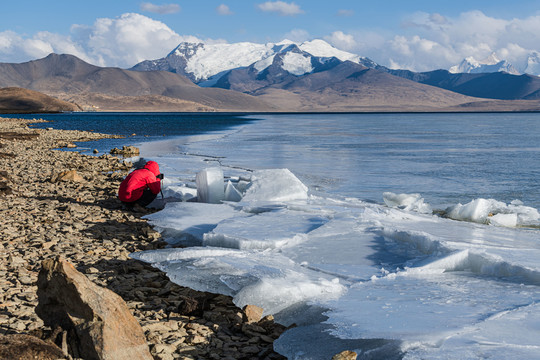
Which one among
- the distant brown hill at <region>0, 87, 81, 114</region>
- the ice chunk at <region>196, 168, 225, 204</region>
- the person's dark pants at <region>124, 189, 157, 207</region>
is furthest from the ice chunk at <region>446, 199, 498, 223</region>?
the distant brown hill at <region>0, 87, 81, 114</region>

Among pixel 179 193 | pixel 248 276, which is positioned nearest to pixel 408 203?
pixel 179 193

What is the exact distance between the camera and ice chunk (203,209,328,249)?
6016 mm

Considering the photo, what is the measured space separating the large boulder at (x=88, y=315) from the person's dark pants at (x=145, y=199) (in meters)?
5.54

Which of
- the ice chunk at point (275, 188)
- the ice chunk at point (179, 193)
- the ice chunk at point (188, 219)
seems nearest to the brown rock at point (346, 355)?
the ice chunk at point (188, 219)

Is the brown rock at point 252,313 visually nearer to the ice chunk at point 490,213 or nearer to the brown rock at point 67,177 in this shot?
the ice chunk at point 490,213

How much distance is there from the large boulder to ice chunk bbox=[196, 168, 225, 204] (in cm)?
576

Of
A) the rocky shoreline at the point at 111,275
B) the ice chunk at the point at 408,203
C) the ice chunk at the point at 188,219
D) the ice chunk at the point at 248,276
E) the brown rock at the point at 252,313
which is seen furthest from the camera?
the ice chunk at the point at 408,203

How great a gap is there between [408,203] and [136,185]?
17.2 ft

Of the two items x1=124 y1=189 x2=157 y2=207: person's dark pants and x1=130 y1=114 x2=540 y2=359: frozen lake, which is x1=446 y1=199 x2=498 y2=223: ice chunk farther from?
x1=124 y1=189 x2=157 y2=207: person's dark pants

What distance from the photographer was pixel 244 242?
5.97m

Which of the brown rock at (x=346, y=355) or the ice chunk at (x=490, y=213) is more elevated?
the brown rock at (x=346, y=355)

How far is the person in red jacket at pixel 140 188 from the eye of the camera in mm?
8953

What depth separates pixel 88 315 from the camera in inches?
126

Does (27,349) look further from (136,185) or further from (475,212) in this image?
(475,212)
